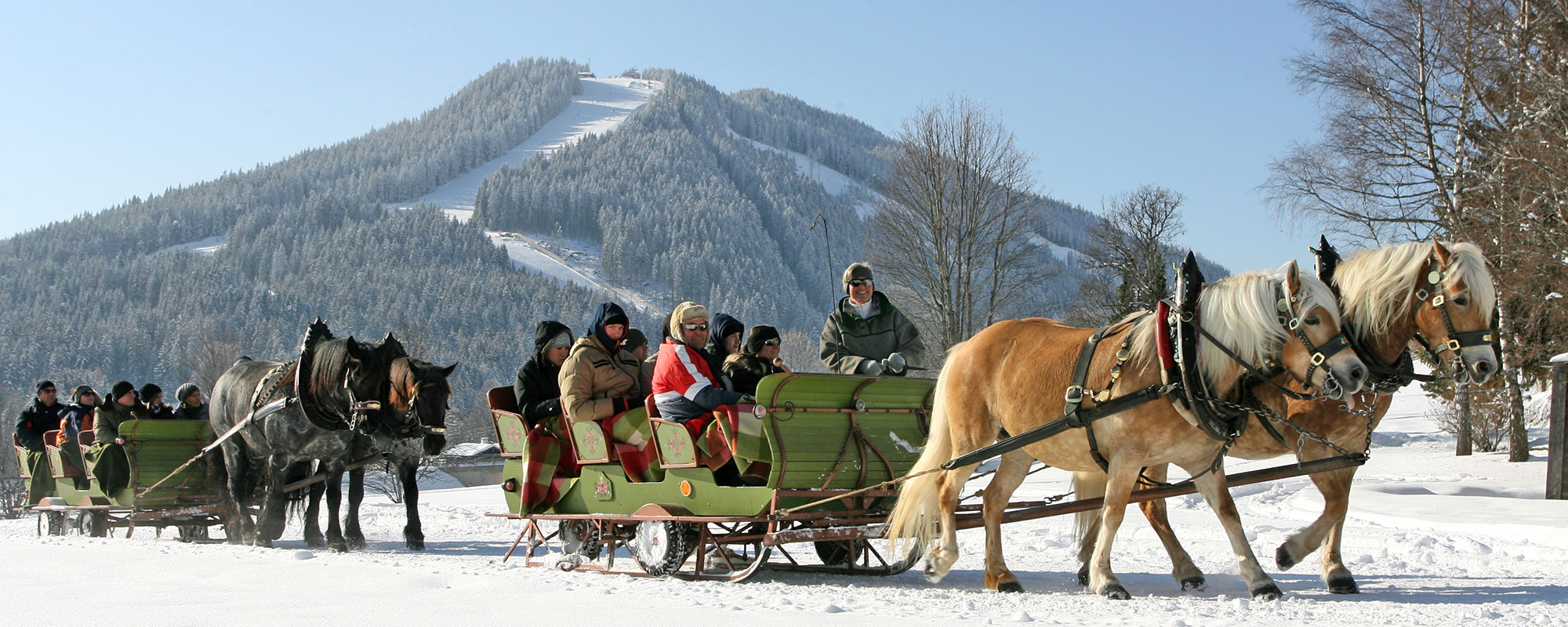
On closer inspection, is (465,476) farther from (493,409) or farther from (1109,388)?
(1109,388)

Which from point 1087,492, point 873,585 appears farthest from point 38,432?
point 1087,492

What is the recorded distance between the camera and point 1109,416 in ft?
18.6

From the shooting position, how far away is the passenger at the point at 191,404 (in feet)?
42.5

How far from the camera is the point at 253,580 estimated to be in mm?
6371

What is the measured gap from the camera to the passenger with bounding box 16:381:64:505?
12.7 metres

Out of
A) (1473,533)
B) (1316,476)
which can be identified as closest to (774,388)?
(1316,476)

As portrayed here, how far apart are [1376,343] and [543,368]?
5355 mm

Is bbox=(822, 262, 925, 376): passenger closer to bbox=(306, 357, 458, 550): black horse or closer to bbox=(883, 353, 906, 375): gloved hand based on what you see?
bbox=(883, 353, 906, 375): gloved hand

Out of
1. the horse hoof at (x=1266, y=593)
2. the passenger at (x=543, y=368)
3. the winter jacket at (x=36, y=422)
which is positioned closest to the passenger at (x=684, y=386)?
the passenger at (x=543, y=368)

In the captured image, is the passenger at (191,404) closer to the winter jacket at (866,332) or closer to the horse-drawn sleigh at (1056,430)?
the horse-drawn sleigh at (1056,430)

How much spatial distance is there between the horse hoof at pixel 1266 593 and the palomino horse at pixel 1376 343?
1.75ft

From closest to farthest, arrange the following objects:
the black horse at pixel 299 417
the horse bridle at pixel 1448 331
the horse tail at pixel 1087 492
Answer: the horse bridle at pixel 1448 331
the horse tail at pixel 1087 492
the black horse at pixel 299 417

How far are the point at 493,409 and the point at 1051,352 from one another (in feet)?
12.8

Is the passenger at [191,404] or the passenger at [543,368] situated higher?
the passenger at [543,368]
